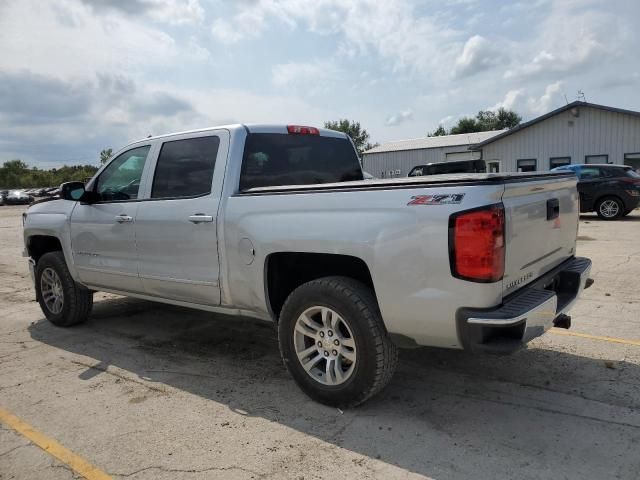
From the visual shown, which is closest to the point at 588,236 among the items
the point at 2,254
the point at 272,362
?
the point at 272,362

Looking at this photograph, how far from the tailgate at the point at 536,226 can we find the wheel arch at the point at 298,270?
92 centimetres

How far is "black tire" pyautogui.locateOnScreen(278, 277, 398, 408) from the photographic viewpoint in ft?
10.7

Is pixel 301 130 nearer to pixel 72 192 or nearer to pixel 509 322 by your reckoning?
pixel 72 192

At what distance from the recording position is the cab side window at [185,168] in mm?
4273

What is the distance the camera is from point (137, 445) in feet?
10.6

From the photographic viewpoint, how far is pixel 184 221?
425 cm

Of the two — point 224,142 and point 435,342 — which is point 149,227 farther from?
point 435,342

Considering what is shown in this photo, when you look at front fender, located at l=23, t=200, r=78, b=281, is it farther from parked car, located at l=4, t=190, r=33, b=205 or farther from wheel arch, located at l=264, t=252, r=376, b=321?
parked car, located at l=4, t=190, r=33, b=205

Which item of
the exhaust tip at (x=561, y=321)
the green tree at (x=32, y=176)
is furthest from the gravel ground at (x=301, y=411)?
the green tree at (x=32, y=176)

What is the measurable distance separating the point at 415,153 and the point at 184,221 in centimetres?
3319

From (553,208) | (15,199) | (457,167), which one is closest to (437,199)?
(553,208)

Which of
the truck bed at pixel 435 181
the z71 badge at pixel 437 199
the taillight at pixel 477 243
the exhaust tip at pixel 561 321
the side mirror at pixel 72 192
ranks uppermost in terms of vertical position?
the side mirror at pixel 72 192

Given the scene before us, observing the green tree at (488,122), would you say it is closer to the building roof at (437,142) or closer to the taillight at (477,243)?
the building roof at (437,142)

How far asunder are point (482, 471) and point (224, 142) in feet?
9.74
